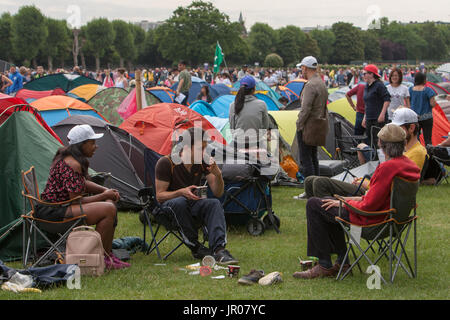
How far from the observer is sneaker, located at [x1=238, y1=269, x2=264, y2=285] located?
16.7 ft

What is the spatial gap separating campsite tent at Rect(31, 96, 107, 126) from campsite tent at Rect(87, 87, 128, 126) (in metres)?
2.66

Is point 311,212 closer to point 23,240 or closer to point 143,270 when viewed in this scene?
point 143,270

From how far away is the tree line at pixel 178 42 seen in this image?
79.6 metres

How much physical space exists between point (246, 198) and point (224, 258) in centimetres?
167

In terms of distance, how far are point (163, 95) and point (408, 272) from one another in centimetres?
1585

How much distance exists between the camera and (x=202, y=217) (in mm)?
6059

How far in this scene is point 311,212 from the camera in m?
5.32

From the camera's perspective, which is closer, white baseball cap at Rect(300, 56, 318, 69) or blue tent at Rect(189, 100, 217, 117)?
white baseball cap at Rect(300, 56, 318, 69)

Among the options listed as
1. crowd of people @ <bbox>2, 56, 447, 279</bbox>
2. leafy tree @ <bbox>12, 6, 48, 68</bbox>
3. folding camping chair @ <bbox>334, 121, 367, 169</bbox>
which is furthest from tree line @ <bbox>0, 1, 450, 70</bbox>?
crowd of people @ <bbox>2, 56, 447, 279</bbox>

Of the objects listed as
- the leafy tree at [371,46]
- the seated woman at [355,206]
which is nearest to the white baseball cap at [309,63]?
the seated woman at [355,206]

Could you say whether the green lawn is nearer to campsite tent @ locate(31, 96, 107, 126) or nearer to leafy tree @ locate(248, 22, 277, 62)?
campsite tent @ locate(31, 96, 107, 126)

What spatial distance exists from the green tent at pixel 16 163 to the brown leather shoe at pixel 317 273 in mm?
2833

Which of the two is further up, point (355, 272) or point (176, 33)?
point (176, 33)
